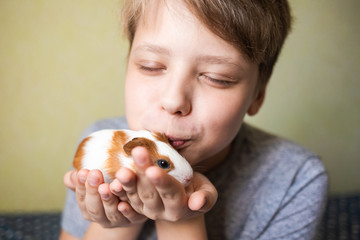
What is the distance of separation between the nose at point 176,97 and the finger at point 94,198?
0.24 m

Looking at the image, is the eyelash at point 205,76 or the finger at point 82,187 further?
the eyelash at point 205,76

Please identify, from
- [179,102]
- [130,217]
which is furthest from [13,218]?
[179,102]

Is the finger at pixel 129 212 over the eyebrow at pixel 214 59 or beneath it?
beneath

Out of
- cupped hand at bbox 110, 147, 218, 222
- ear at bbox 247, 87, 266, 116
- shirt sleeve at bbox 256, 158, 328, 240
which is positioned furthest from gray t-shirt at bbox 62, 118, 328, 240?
cupped hand at bbox 110, 147, 218, 222

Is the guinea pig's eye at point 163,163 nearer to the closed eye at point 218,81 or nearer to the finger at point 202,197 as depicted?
the finger at point 202,197

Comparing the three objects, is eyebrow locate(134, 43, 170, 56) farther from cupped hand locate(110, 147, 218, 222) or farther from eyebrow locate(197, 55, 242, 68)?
cupped hand locate(110, 147, 218, 222)

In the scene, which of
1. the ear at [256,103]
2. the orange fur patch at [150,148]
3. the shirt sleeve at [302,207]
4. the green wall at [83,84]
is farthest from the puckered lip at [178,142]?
the green wall at [83,84]

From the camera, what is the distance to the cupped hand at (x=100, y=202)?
2.06ft

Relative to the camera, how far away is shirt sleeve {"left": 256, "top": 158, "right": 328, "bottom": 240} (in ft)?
3.52

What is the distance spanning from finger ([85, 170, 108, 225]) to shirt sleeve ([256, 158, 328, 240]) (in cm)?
62

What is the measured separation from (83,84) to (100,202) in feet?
4.35

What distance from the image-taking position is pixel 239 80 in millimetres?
885

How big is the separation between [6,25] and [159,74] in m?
1.27

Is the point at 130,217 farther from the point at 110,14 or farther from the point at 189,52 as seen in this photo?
the point at 110,14
